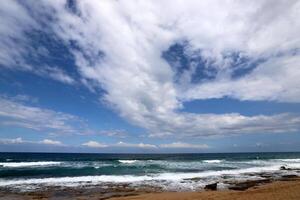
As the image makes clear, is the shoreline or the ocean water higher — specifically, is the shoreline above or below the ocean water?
below

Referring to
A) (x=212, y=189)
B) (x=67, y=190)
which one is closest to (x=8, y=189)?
(x=67, y=190)

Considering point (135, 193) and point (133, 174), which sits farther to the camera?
point (133, 174)

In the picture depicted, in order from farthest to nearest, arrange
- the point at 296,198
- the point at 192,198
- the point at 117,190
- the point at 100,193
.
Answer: the point at 117,190, the point at 100,193, the point at 192,198, the point at 296,198

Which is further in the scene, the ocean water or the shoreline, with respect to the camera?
the ocean water

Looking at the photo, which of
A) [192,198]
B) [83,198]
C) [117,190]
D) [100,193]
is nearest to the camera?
[192,198]

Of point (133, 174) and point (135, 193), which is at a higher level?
point (133, 174)

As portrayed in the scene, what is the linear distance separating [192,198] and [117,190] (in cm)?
603

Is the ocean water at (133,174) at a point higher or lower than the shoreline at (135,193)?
higher

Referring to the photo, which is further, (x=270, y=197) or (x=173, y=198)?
(x=173, y=198)

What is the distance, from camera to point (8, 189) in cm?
1875

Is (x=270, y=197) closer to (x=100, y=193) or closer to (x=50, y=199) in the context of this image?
(x=100, y=193)

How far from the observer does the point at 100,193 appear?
16.8m

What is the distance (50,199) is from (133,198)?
4.61 metres

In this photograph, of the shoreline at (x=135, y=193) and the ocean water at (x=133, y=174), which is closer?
the shoreline at (x=135, y=193)
